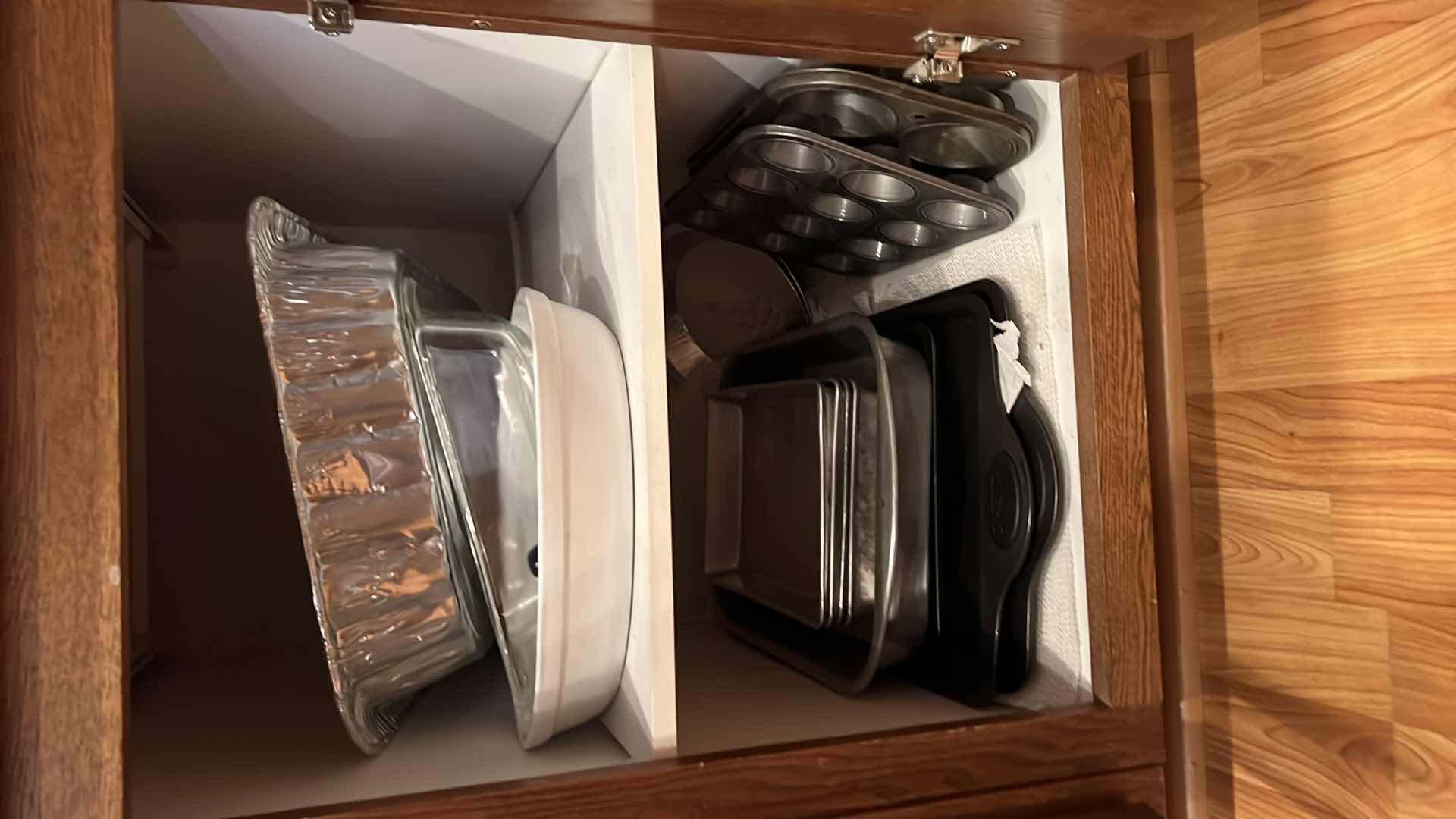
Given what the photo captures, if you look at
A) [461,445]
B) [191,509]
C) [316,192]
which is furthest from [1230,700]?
[191,509]

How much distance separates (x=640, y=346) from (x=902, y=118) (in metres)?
0.27

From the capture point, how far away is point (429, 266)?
1150 millimetres

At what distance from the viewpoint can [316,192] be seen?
0.96 metres

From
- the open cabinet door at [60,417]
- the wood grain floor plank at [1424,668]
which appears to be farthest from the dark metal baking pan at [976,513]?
the open cabinet door at [60,417]

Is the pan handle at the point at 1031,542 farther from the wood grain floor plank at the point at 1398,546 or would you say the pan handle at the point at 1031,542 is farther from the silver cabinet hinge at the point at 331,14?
the silver cabinet hinge at the point at 331,14

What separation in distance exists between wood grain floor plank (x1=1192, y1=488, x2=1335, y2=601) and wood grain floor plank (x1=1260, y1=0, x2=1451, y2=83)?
0.89 ft

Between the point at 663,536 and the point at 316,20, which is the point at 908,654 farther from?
the point at 316,20

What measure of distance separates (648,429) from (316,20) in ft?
0.93

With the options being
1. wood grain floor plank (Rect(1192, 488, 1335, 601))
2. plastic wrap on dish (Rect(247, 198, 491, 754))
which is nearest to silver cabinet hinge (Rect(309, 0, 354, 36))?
plastic wrap on dish (Rect(247, 198, 491, 754))

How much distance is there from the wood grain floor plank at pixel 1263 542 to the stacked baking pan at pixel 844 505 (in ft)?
0.66

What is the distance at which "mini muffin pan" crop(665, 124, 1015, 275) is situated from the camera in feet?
2.23

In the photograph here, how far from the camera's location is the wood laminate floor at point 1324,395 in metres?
0.51

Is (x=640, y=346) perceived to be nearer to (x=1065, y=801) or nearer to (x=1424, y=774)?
(x=1065, y=801)

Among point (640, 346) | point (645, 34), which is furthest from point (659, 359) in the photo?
point (645, 34)
